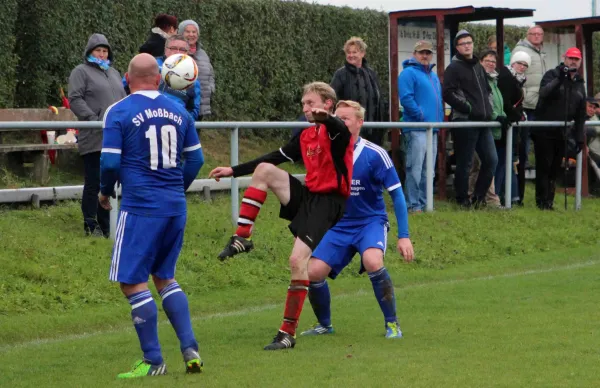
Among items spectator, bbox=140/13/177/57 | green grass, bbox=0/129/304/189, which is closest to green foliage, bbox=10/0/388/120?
green grass, bbox=0/129/304/189

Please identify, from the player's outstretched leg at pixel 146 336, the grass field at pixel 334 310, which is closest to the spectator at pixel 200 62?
the grass field at pixel 334 310

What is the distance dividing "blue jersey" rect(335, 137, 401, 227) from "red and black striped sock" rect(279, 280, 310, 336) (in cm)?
84

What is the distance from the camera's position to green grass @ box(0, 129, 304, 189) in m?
14.7

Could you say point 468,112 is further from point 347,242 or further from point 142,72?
point 142,72

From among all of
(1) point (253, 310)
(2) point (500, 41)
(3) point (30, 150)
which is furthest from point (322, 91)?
(2) point (500, 41)

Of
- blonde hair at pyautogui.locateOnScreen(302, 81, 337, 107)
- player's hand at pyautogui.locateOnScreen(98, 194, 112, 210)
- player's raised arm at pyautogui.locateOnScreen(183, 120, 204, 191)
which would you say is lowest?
player's hand at pyautogui.locateOnScreen(98, 194, 112, 210)

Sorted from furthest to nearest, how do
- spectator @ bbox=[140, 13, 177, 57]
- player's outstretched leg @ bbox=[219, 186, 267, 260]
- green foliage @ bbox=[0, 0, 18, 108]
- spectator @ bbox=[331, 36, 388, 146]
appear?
1. green foliage @ bbox=[0, 0, 18, 108]
2. spectator @ bbox=[331, 36, 388, 146]
3. spectator @ bbox=[140, 13, 177, 57]
4. player's outstretched leg @ bbox=[219, 186, 267, 260]

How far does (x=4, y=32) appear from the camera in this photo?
1598cm

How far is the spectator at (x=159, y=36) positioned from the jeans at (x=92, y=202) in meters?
1.57

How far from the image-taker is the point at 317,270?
9.58 metres

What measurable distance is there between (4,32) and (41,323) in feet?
22.4

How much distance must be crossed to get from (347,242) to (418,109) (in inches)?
281

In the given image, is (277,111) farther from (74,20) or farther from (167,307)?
(167,307)

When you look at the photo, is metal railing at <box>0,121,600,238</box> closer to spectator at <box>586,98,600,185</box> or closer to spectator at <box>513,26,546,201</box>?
spectator at <box>513,26,546,201</box>
